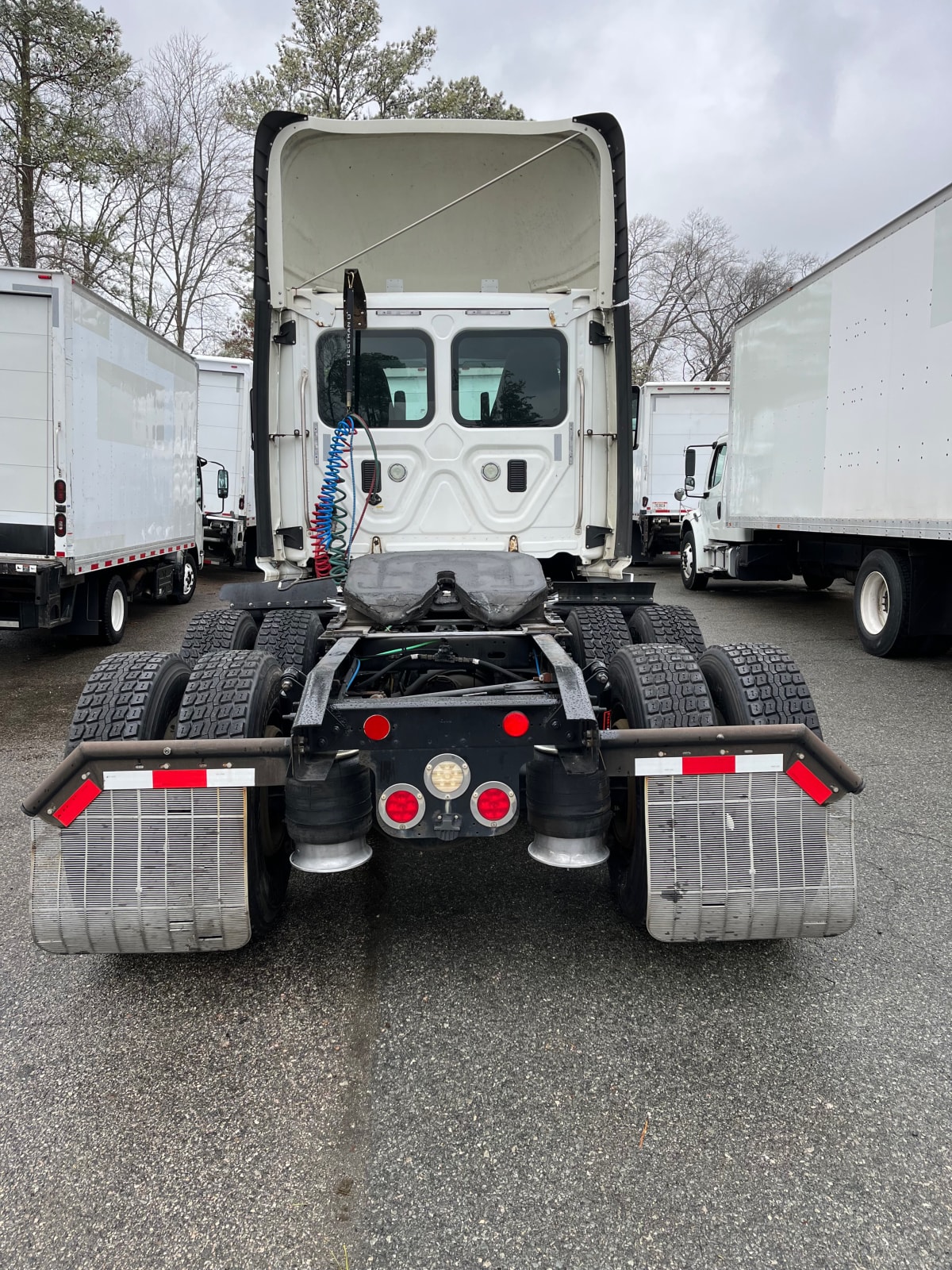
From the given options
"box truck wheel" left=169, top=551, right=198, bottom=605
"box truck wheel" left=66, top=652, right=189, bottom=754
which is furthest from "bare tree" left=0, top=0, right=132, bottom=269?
"box truck wheel" left=66, top=652, right=189, bottom=754

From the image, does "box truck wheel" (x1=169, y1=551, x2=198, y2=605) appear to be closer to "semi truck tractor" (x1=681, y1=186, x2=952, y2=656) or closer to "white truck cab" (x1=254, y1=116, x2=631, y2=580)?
"white truck cab" (x1=254, y1=116, x2=631, y2=580)

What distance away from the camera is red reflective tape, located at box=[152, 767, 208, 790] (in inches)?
95.8

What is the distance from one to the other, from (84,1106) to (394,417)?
12.9 ft

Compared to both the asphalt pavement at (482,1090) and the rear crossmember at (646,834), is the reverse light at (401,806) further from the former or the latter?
the asphalt pavement at (482,1090)

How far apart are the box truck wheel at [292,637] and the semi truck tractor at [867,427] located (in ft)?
17.9

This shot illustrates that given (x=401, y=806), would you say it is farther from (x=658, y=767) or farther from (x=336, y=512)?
(x=336, y=512)

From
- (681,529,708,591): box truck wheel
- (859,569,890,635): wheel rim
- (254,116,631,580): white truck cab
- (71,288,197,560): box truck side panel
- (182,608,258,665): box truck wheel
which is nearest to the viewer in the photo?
(182,608,258,665): box truck wheel

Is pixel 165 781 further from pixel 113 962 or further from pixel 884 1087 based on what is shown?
pixel 884 1087

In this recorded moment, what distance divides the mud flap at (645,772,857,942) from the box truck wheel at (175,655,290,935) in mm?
1235

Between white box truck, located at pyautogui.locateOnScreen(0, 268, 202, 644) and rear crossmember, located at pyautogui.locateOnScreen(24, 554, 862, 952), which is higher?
white box truck, located at pyautogui.locateOnScreen(0, 268, 202, 644)

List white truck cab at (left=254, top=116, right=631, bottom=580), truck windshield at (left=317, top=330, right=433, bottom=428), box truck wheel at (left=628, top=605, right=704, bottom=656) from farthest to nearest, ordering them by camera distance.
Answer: truck windshield at (left=317, top=330, right=433, bottom=428), white truck cab at (left=254, top=116, right=631, bottom=580), box truck wheel at (left=628, top=605, right=704, bottom=656)

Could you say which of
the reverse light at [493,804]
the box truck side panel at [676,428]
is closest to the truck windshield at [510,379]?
the reverse light at [493,804]

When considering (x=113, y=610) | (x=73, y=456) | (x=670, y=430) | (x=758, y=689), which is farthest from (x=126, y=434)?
(x=670, y=430)

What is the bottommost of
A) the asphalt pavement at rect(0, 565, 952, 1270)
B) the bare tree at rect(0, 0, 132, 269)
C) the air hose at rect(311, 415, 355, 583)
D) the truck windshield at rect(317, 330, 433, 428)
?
the asphalt pavement at rect(0, 565, 952, 1270)
